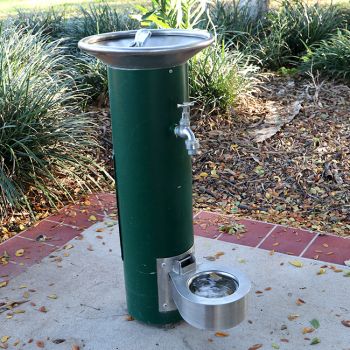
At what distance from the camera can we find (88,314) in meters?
3.18

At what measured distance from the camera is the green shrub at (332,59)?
6.50 metres

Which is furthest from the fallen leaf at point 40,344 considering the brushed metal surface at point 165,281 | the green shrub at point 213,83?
the green shrub at point 213,83

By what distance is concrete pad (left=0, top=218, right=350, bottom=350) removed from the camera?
9.64 ft

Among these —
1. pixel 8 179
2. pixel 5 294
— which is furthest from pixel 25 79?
pixel 5 294

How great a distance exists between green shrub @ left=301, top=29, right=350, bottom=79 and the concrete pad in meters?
→ 3.43

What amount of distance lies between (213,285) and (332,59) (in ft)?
14.6

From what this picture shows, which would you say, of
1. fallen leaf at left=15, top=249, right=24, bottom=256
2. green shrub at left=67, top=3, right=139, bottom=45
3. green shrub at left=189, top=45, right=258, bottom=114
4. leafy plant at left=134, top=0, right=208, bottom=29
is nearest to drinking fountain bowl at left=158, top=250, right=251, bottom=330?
fallen leaf at left=15, top=249, right=24, bottom=256

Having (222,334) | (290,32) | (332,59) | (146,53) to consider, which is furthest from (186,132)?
(290,32)

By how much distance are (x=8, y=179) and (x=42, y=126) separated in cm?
54

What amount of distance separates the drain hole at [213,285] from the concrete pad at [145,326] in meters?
0.28

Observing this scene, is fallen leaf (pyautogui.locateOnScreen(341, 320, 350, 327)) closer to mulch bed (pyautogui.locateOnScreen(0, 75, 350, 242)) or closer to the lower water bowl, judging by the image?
the lower water bowl

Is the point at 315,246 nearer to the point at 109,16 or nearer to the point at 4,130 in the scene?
the point at 4,130

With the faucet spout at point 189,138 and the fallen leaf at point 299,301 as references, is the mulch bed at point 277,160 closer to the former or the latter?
the fallen leaf at point 299,301

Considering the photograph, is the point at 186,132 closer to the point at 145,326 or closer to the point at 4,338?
the point at 145,326
